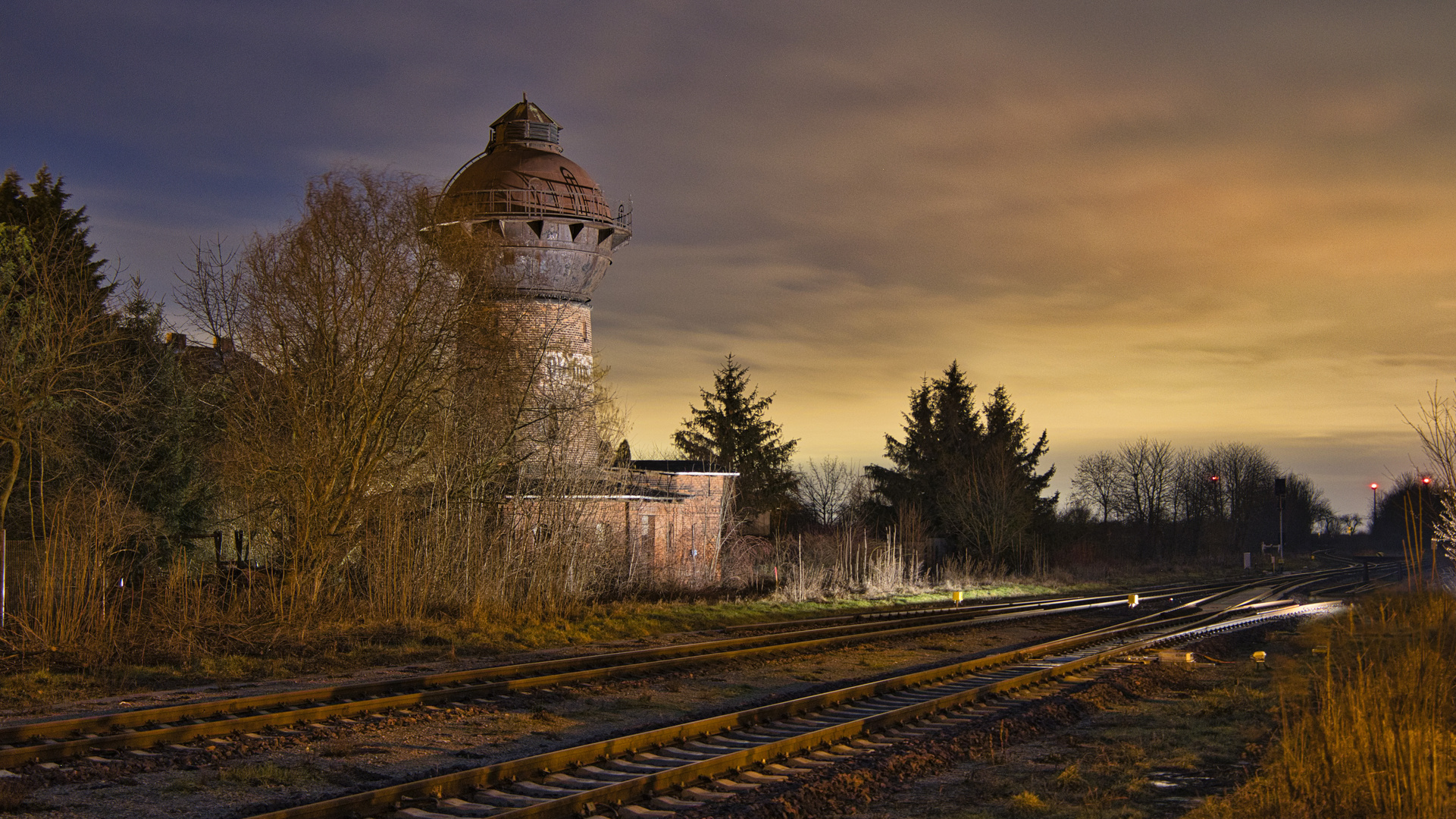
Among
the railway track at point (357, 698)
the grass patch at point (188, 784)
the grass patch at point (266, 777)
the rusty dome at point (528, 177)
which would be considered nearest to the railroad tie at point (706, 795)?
the grass patch at point (266, 777)

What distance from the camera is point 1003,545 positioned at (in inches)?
1767

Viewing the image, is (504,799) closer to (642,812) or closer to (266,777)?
(642,812)

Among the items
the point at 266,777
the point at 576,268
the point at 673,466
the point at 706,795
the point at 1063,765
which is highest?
the point at 576,268

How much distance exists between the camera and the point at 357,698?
36.2 feet

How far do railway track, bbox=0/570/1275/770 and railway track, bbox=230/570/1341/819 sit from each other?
2823 mm

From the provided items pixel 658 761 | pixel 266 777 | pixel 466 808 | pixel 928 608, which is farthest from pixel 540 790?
pixel 928 608

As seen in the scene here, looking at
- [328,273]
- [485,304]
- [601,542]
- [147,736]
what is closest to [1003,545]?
[601,542]

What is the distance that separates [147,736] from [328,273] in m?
11.3

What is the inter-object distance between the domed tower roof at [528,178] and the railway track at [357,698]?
1727 cm

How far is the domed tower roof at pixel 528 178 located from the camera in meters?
32.2

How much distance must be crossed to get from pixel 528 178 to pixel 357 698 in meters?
23.9

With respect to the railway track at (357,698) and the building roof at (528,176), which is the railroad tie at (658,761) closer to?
the railway track at (357,698)

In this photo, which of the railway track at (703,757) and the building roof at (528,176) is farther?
the building roof at (528,176)

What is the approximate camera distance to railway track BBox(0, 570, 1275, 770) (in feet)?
27.8
